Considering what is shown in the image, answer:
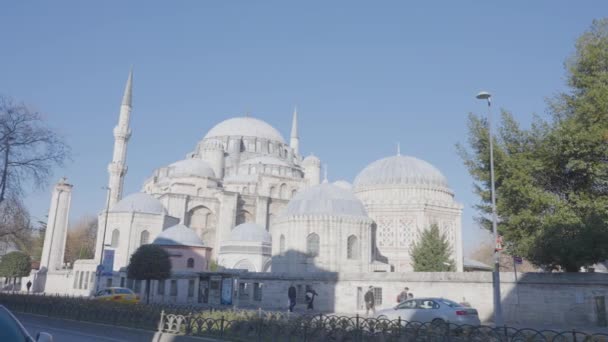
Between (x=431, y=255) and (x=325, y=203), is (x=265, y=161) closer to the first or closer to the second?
(x=325, y=203)

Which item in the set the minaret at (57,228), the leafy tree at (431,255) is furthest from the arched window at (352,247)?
the minaret at (57,228)

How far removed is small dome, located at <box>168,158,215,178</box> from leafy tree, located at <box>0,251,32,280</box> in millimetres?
16256

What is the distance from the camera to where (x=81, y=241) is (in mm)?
65188

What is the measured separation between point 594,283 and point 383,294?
861 cm

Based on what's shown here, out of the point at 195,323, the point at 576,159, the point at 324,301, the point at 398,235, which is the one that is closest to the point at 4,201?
the point at 195,323

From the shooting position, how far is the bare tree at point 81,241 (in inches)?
2323

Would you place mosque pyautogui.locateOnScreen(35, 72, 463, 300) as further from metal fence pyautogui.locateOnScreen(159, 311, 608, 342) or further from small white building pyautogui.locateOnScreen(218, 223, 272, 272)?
metal fence pyautogui.locateOnScreen(159, 311, 608, 342)

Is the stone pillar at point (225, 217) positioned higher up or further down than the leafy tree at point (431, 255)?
higher up

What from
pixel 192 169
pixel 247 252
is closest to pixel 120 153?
pixel 192 169

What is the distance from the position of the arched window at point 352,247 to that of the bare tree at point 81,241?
129 ft

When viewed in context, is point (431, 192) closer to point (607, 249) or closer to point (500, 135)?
point (500, 135)

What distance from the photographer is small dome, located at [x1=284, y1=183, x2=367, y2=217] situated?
30.4m

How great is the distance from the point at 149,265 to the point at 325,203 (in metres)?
11.1

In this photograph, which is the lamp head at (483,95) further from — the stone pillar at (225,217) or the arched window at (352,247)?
the stone pillar at (225,217)
